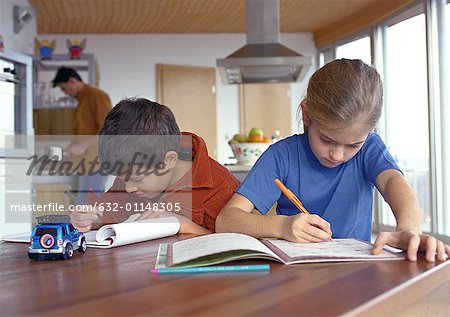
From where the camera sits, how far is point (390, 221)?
6637 mm

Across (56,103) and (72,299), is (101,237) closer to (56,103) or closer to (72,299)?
(72,299)

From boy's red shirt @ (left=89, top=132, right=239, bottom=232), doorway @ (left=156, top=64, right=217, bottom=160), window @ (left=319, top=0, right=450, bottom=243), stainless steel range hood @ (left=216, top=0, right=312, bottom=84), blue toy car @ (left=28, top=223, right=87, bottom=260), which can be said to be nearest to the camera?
blue toy car @ (left=28, top=223, right=87, bottom=260)

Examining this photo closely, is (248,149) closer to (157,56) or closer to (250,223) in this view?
(250,223)

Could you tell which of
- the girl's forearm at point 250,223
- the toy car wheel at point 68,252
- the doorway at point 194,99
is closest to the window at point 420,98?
the doorway at point 194,99

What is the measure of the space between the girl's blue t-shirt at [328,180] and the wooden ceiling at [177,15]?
4628 mm

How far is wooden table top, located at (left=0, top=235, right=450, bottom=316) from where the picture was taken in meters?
0.68

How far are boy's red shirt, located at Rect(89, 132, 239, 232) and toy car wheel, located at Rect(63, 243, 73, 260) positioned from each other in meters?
0.54

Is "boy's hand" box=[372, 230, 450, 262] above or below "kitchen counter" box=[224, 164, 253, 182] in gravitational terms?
below

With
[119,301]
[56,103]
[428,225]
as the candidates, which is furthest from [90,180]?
[119,301]

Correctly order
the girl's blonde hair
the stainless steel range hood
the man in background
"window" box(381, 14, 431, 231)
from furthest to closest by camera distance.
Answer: "window" box(381, 14, 431, 231) → the man in background → the stainless steel range hood → the girl's blonde hair

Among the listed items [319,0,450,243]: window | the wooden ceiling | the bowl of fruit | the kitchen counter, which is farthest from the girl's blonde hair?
the wooden ceiling

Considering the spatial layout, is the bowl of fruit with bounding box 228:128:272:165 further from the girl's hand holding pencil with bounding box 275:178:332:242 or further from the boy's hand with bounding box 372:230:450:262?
the boy's hand with bounding box 372:230:450:262

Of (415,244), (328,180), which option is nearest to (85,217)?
(328,180)

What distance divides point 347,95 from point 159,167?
0.58m
